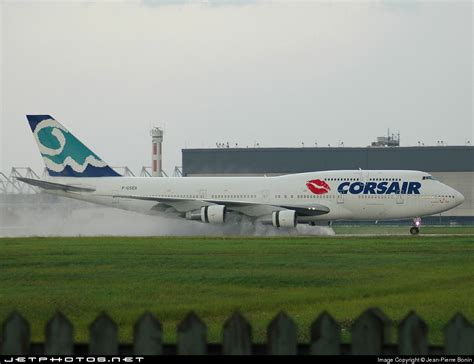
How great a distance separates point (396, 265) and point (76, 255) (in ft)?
31.8

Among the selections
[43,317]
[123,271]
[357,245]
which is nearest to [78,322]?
[43,317]

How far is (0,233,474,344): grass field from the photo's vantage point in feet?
54.7

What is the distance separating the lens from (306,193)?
186 ft

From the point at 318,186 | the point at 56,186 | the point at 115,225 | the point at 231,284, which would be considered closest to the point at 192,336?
the point at 231,284

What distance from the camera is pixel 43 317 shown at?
54.0ft

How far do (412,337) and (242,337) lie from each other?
1216 mm

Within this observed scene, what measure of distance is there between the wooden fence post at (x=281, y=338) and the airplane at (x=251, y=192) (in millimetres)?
46394

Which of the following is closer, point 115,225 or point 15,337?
point 15,337

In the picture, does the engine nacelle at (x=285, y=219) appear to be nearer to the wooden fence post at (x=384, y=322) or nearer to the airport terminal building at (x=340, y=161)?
the wooden fence post at (x=384, y=322)

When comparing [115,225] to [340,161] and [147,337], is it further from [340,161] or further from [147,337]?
[147,337]

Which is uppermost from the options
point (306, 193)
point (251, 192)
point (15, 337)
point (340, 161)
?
point (340, 161)

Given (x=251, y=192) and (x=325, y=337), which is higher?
(x=251, y=192)

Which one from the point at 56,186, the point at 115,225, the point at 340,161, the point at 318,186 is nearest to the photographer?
the point at 318,186

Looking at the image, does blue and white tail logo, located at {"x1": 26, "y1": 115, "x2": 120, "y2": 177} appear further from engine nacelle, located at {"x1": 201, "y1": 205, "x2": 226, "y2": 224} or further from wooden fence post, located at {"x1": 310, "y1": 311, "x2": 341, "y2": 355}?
wooden fence post, located at {"x1": 310, "y1": 311, "x2": 341, "y2": 355}
